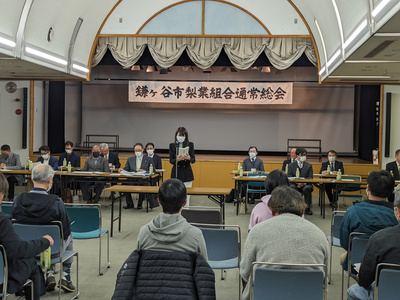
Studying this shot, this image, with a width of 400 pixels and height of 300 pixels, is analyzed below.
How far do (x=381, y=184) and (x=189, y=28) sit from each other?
8014mm

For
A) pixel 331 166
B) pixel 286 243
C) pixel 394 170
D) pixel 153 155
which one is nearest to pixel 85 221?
pixel 286 243

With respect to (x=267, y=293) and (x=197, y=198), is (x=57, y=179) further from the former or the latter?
(x=267, y=293)

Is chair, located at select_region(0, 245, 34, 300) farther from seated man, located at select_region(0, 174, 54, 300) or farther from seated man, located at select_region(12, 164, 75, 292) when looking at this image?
seated man, located at select_region(12, 164, 75, 292)

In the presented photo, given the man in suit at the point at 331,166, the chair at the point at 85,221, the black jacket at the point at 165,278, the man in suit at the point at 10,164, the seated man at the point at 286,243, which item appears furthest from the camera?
the man in suit at the point at 331,166

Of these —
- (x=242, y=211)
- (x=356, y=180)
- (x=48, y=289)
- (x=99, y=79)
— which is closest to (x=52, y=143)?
(x=99, y=79)

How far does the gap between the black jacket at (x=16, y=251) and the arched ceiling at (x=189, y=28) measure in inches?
162

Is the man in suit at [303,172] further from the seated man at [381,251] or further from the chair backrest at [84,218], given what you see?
the seated man at [381,251]

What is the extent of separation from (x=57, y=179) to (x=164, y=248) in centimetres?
756

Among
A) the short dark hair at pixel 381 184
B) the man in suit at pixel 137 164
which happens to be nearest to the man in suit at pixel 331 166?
the man in suit at pixel 137 164

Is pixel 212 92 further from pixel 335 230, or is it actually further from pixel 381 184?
pixel 381 184

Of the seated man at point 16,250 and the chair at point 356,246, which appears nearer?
the seated man at point 16,250

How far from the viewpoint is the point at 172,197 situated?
2635mm

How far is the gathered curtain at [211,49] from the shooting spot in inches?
419

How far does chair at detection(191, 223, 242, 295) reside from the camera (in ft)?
13.1
